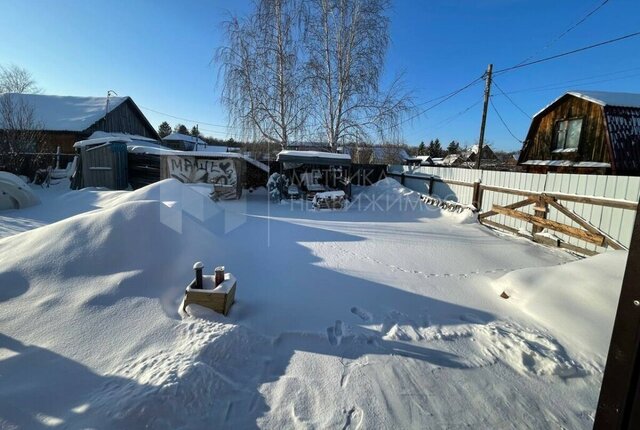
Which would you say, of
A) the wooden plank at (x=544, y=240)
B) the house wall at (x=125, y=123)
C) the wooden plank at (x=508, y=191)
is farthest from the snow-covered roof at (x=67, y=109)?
the wooden plank at (x=544, y=240)

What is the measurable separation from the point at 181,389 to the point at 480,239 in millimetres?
6619

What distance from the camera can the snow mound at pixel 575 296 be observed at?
2906 mm

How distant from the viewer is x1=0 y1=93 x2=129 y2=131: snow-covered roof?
19.2m

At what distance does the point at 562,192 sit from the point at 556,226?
0.78 meters

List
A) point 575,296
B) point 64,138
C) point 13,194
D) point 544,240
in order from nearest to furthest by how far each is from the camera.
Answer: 1. point 575,296
2. point 544,240
3. point 13,194
4. point 64,138

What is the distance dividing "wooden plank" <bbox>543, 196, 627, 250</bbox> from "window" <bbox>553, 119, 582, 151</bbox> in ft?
28.9

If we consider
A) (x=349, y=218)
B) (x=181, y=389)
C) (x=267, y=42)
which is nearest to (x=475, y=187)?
(x=349, y=218)

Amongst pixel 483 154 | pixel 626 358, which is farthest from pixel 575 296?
pixel 483 154

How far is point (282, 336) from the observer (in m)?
2.71

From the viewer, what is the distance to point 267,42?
47.7ft

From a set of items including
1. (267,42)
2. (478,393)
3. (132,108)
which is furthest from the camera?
(132,108)

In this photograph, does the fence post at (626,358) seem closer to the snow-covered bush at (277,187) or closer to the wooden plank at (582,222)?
the wooden plank at (582,222)

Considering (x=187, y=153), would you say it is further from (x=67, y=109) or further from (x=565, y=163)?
(x=67, y=109)

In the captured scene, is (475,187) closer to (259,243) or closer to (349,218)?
(349,218)
